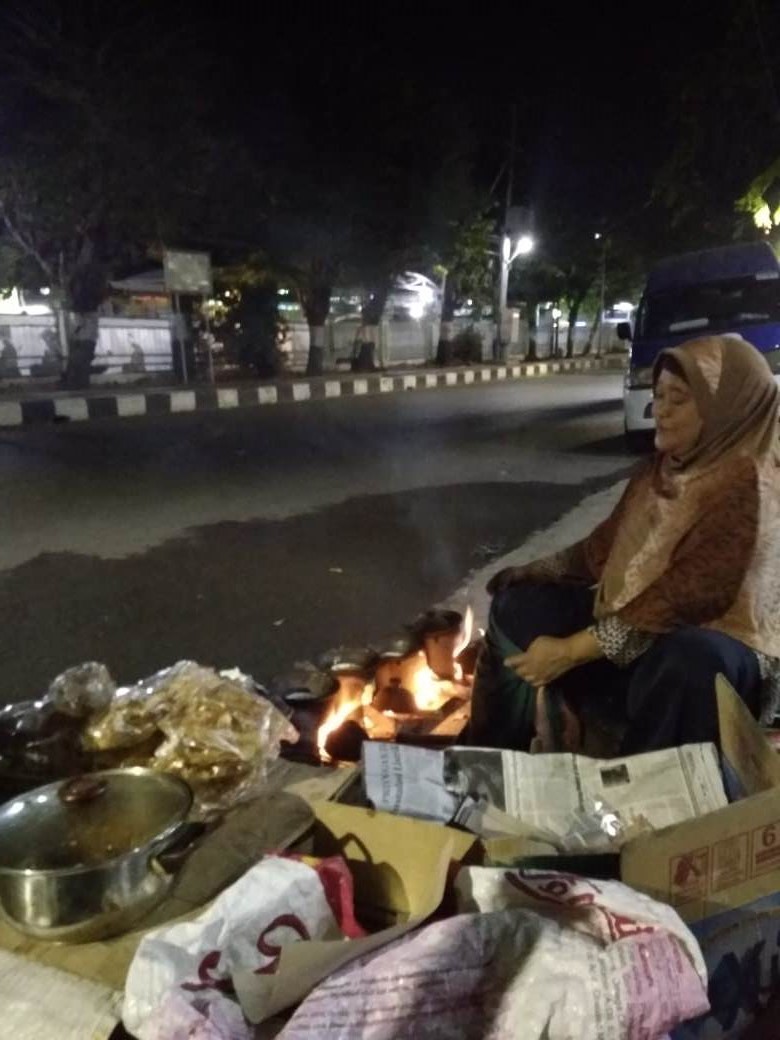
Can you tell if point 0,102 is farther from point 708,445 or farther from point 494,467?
point 708,445

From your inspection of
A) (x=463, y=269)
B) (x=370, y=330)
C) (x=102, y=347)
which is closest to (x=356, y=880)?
(x=102, y=347)

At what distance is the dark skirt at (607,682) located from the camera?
6.93 feet

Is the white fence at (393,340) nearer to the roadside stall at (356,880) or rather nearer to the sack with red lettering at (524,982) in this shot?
the roadside stall at (356,880)

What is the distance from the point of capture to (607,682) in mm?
2410

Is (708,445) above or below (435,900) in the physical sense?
above

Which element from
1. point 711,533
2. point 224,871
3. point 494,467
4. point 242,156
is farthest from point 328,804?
point 242,156

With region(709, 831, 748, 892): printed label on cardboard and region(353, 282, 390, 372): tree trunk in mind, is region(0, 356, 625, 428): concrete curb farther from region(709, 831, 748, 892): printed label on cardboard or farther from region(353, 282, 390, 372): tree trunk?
region(709, 831, 748, 892): printed label on cardboard

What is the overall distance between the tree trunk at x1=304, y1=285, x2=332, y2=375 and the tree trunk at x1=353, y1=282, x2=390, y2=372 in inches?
77.3

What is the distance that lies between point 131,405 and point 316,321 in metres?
9.60

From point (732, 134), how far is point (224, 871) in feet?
26.2

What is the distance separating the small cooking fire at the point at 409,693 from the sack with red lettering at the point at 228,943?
1081mm

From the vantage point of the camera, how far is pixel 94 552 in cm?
572

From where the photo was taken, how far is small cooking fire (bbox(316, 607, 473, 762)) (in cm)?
291

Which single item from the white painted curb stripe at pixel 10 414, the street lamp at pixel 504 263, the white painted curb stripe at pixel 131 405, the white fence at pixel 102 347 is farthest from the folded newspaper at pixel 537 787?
the street lamp at pixel 504 263
